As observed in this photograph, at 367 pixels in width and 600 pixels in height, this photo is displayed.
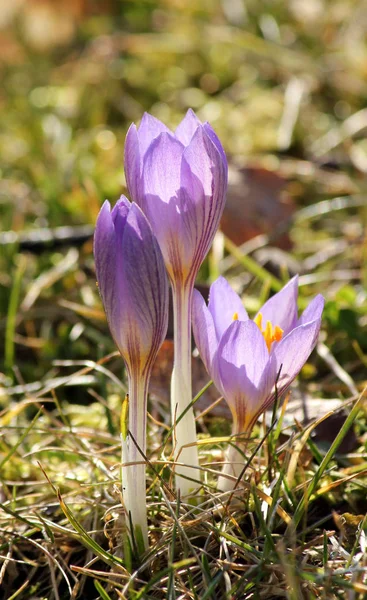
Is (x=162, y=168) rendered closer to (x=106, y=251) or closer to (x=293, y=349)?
(x=106, y=251)

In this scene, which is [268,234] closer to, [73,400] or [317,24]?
[73,400]

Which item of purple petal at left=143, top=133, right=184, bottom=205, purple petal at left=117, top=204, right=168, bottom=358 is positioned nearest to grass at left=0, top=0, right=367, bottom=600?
purple petal at left=117, top=204, right=168, bottom=358

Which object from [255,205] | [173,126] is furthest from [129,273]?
[173,126]

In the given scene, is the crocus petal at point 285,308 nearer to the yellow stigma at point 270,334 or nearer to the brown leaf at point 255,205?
the yellow stigma at point 270,334

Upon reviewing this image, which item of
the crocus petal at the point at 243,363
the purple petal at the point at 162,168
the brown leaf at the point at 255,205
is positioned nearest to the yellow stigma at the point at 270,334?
the crocus petal at the point at 243,363

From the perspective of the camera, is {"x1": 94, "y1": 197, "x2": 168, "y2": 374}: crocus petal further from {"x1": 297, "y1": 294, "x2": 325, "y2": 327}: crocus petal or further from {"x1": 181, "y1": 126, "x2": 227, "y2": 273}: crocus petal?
{"x1": 297, "y1": 294, "x2": 325, "y2": 327}: crocus petal

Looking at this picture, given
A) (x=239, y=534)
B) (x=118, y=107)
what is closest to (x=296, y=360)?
(x=239, y=534)
